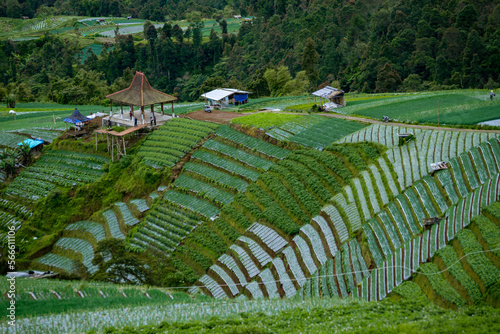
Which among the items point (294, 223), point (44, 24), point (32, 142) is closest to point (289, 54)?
point (32, 142)

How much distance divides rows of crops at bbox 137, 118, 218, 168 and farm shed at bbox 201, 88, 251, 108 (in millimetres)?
6219

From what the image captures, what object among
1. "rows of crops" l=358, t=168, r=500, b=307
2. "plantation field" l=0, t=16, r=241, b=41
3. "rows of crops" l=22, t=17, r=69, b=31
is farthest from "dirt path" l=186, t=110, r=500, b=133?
"rows of crops" l=22, t=17, r=69, b=31

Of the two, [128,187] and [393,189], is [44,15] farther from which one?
[393,189]

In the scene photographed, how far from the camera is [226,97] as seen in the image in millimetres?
54938

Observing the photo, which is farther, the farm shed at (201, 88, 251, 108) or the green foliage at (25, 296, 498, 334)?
the farm shed at (201, 88, 251, 108)

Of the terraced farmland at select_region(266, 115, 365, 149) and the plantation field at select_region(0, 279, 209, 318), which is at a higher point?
the terraced farmland at select_region(266, 115, 365, 149)

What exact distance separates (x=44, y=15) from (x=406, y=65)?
318 ft

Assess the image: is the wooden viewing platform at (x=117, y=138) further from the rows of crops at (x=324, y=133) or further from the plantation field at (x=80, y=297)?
the plantation field at (x=80, y=297)

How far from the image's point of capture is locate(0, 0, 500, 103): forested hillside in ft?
211

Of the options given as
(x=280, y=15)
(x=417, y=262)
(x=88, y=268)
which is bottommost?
(x=88, y=268)

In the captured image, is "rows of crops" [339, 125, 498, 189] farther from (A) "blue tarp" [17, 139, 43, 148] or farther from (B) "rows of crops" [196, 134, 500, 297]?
(A) "blue tarp" [17, 139, 43, 148]

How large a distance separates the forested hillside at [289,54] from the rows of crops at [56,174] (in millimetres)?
23836

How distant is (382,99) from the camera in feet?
169

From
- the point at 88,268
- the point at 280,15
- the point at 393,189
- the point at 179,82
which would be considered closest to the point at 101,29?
the point at 179,82
